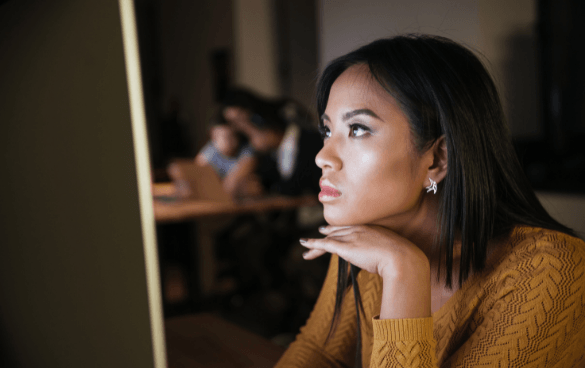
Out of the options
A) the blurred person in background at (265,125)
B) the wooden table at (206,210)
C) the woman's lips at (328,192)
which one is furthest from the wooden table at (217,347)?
the blurred person in background at (265,125)

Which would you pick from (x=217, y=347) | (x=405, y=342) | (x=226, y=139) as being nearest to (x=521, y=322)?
(x=405, y=342)

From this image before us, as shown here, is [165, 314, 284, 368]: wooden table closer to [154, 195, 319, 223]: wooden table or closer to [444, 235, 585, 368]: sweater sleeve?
[444, 235, 585, 368]: sweater sleeve

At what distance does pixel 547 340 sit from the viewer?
583mm

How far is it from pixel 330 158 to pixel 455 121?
17 centimetres

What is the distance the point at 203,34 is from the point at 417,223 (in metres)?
5.05

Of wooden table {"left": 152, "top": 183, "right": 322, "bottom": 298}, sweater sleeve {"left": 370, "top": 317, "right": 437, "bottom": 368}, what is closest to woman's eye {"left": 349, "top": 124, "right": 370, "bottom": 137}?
sweater sleeve {"left": 370, "top": 317, "right": 437, "bottom": 368}

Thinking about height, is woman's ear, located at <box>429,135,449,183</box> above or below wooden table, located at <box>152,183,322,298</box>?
above

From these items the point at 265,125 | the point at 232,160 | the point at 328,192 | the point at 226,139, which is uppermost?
the point at 328,192

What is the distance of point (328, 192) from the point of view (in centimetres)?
57

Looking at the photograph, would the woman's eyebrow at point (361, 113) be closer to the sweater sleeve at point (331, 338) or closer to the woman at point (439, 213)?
the woman at point (439, 213)

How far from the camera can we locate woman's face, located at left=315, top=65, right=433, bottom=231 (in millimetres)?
548

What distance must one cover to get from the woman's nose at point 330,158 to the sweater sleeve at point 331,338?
0.90ft

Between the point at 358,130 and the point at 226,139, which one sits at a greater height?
the point at 358,130

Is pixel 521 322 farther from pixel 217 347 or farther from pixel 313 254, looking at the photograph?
pixel 217 347
